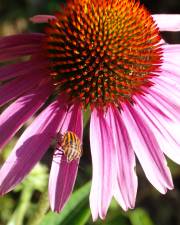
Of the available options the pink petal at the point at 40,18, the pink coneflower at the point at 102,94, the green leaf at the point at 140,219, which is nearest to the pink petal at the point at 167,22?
the pink coneflower at the point at 102,94

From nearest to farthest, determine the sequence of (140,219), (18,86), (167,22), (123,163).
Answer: (123,163), (18,86), (167,22), (140,219)

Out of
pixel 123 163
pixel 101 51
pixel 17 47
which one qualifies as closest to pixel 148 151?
pixel 123 163

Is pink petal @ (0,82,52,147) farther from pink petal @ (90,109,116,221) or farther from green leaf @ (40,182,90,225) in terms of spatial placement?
green leaf @ (40,182,90,225)

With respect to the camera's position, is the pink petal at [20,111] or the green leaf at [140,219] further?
the green leaf at [140,219]

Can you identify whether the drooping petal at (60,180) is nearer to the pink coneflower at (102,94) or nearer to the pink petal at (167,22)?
the pink coneflower at (102,94)

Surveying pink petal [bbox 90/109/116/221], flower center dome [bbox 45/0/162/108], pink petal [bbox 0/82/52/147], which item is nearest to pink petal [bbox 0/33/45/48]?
flower center dome [bbox 45/0/162/108]

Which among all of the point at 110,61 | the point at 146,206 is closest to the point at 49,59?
the point at 110,61

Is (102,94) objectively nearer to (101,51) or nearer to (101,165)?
(101,51)
